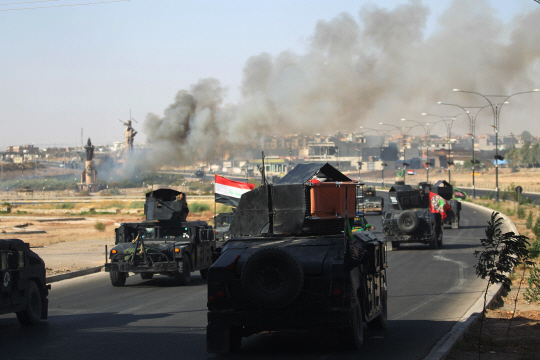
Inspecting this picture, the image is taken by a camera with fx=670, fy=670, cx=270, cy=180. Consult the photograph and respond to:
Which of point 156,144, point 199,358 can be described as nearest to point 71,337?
point 199,358

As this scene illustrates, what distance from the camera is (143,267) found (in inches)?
643

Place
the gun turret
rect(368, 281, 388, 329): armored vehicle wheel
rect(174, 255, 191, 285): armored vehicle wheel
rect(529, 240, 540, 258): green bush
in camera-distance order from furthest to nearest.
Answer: the gun turret
rect(174, 255, 191, 285): armored vehicle wheel
rect(529, 240, 540, 258): green bush
rect(368, 281, 388, 329): armored vehicle wheel

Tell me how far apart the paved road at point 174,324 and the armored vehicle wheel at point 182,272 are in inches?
12.2

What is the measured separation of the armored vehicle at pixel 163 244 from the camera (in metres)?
16.4

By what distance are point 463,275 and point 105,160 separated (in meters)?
137

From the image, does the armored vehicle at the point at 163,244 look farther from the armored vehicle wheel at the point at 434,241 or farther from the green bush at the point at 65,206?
the green bush at the point at 65,206

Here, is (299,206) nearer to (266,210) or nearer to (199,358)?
(266,210)

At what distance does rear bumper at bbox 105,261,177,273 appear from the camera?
1630cm

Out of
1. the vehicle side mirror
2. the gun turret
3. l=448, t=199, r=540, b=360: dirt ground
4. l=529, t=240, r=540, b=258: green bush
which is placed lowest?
l=448, t=199, r=540, b=360: dirt ground

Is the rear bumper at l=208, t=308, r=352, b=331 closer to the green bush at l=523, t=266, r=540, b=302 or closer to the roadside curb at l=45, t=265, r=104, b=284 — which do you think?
the green bush at l=523, t=266, r=540, b=302

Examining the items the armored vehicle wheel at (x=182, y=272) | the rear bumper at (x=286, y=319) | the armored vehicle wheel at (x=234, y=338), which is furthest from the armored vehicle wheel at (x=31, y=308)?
the armored vehicle wheel at (x=182, y=272)

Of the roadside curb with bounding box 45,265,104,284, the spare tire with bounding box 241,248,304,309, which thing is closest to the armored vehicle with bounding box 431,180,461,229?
the roadside curb with bounding box 45,265,104,284

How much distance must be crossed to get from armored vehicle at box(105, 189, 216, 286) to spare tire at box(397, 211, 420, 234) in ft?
31.5

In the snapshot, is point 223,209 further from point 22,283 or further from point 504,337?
point 504,337
